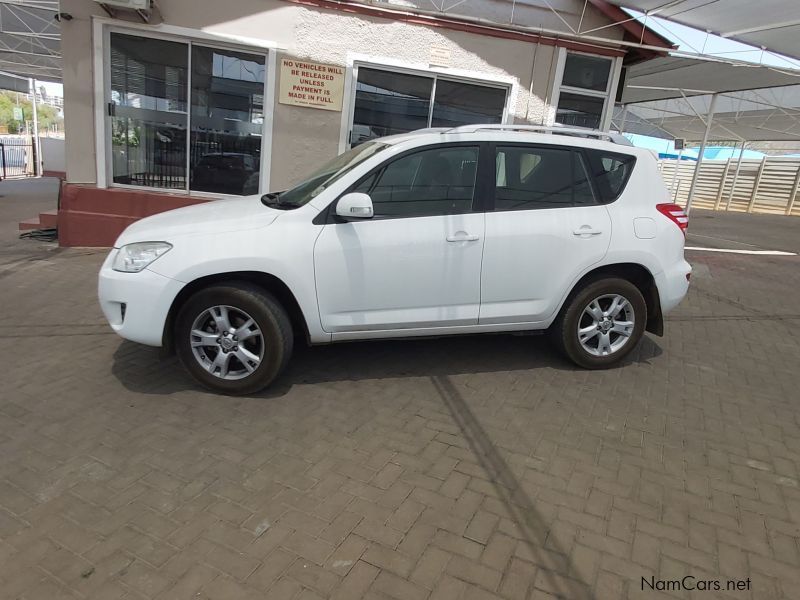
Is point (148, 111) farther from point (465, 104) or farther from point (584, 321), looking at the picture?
point (584, 321)

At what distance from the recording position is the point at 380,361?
450cm

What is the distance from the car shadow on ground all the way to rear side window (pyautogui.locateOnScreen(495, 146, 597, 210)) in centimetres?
134

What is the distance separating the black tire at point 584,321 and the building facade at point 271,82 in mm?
4833

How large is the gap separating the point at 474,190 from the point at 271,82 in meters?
4.90

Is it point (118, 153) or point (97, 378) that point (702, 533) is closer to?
point (97, 378)

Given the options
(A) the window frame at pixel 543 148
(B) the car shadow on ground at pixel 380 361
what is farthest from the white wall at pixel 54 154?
(A) the window frame at pixel 543 148

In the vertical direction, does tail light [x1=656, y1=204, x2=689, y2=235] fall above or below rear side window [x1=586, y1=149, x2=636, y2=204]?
below

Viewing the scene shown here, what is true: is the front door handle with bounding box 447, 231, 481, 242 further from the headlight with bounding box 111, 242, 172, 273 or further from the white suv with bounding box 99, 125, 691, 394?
the headlight with bounding box 111, 242, 172, 273

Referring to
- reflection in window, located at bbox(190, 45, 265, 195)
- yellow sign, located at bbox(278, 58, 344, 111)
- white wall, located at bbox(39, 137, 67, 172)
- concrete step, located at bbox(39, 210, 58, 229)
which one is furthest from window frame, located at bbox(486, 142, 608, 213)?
white wall, located at bbox(39, 137, 67, 172)

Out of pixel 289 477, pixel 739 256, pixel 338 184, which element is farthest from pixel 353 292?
pixel 739 256

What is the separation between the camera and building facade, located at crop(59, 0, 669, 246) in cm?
745

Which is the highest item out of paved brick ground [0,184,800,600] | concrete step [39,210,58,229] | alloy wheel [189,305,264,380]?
alloy wheel [189,305,264,380]

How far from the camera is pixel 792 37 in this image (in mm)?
8352

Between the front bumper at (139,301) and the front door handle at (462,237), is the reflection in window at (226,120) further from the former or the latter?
the front door handle at (462,237)
